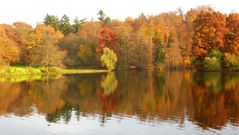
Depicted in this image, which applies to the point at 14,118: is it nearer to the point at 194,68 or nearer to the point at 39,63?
the point at 39,63

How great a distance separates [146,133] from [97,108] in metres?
9.91

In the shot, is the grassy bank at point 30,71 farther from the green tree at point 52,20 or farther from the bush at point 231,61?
the green tree at point 52,20

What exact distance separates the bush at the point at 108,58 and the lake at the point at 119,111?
40.4m

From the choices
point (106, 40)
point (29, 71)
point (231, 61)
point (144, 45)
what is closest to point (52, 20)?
point (106, 40)

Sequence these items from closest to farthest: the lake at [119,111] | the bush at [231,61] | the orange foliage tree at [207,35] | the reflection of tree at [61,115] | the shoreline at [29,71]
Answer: the lake at [119,111], the reflection of tree at [61,115], the shoreline at [29,71], the bush at [231,61], the orange foliage tree at [207,35]

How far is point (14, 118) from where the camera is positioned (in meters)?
27.8

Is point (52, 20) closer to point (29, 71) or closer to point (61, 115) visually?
point (29, 71)

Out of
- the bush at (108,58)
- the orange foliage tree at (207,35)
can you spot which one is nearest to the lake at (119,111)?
the orange foliage tree at (207,35)

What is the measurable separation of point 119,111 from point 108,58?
185 feet

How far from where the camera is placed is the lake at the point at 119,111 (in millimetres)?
23703

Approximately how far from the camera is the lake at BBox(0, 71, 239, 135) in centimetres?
2370

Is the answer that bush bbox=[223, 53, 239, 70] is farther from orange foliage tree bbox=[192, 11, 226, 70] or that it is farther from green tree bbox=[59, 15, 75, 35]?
green tree bbox=[59, 15, 75, 35]

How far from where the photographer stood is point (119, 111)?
1190 inches

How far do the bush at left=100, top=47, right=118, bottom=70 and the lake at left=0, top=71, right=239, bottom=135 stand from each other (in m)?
40.4
